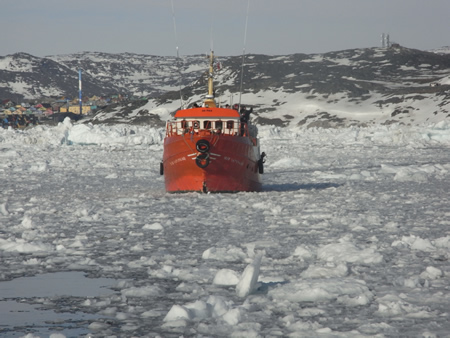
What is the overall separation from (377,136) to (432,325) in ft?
182

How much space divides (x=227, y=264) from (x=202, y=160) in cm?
1108

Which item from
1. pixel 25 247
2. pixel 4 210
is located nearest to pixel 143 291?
pixel 25 247

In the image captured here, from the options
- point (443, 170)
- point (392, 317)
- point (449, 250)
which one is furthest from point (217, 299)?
point (443, 170)

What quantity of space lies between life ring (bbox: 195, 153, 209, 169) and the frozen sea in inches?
43.7

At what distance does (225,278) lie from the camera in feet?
25.8

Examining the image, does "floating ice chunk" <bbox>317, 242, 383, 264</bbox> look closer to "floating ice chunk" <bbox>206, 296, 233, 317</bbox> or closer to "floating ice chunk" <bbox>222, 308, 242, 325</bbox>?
"floating ice chunk" <bbox>206, 296, 233, 317</bbox>

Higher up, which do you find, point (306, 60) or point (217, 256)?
point (306, 60)

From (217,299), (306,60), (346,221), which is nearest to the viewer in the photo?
(217,299)

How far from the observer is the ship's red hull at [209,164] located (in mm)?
20094

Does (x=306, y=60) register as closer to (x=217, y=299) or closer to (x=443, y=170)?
(x=443, y=170)

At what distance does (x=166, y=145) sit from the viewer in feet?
70.4

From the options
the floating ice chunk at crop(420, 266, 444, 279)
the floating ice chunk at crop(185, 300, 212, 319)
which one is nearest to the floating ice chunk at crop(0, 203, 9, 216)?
the floating ice chunk at crop(185, 300, 212, 319)

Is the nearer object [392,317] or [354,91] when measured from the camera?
[392,317]

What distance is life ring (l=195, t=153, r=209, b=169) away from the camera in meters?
20.0
